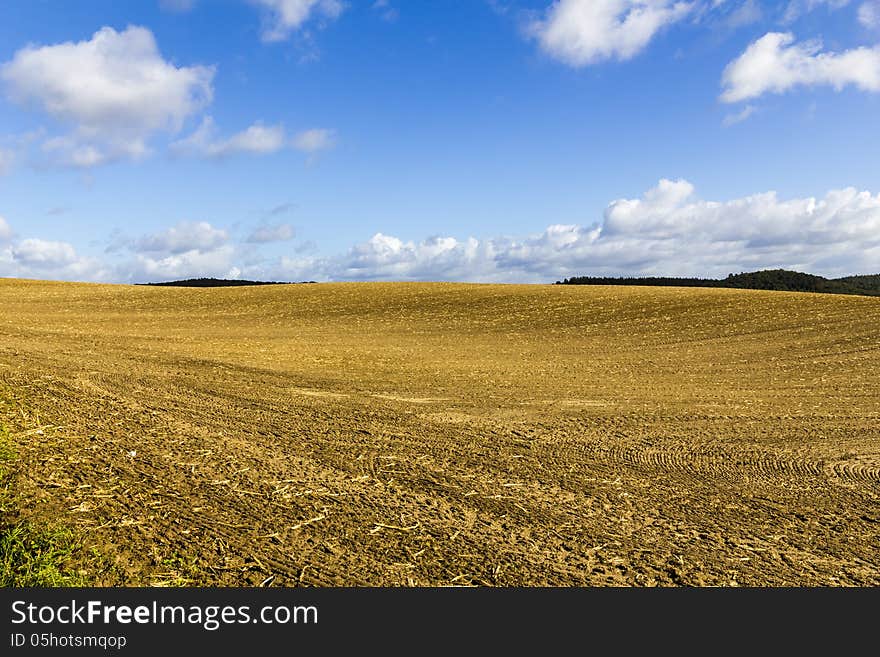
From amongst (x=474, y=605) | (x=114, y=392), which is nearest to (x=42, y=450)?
(x=114, y=392)

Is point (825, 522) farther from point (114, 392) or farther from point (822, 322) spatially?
point (822, 322)

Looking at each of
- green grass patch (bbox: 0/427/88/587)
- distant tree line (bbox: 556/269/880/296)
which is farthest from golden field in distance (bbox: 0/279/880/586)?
distant tree line (bbox: 556/269/880/296)

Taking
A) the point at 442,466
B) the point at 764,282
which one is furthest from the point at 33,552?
the point at 764,282

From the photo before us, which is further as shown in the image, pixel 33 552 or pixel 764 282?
pixel 764 282

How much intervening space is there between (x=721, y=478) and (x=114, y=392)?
324 inches

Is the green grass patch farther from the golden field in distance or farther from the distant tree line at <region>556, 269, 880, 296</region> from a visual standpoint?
the distant tree line at <region>556, 269, 880, 296</region>

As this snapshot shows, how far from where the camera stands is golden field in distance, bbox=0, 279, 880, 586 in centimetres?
508

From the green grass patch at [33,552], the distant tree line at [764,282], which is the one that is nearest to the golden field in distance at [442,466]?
the green grass patch at [33,552]

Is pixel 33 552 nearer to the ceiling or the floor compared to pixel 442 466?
nearer to the ceiling

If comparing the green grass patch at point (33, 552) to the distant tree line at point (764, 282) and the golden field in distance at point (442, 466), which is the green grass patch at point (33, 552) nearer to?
the golden field in distance at point (442, 466)

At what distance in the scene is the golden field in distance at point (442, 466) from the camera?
5.08 m

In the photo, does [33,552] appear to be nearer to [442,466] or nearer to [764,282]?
[442,466]

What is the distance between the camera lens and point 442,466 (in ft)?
24.9

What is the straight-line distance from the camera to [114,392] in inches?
378
